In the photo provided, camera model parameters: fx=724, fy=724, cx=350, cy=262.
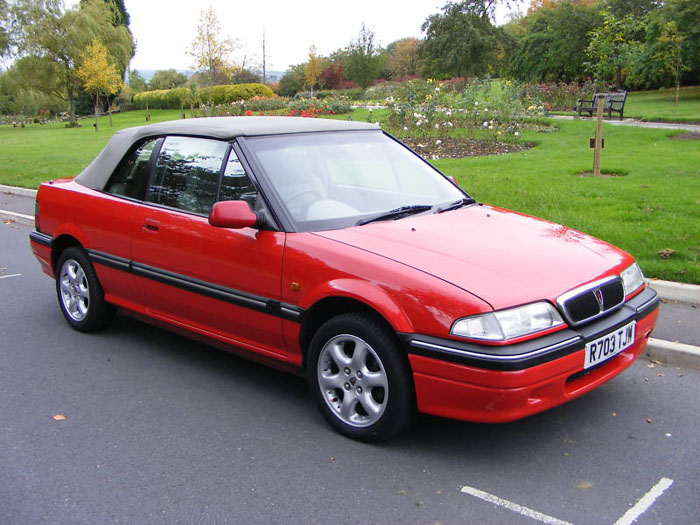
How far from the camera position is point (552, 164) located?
12.3 metres

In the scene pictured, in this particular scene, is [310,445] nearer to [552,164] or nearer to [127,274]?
[127,274]

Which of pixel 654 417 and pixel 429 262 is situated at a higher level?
pixel 429 262

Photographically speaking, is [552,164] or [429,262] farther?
[552,164]

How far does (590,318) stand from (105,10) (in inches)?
2309

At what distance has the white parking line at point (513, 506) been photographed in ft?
10.00

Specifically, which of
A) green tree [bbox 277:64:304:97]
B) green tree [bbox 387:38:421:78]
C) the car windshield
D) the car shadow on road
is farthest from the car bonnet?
green tree [bbox 277:64:304:97]

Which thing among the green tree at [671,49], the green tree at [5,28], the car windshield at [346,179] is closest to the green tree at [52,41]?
the green tree at [5,28]

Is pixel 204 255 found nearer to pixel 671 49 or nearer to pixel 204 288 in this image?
pixel 204 288

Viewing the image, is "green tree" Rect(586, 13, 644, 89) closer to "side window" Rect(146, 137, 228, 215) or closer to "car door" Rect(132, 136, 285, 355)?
"side window" Rect(146, 137, 228, 215)

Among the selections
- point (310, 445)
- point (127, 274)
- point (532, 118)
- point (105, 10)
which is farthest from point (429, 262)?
point (105, 10)

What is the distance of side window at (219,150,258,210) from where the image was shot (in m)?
4.29

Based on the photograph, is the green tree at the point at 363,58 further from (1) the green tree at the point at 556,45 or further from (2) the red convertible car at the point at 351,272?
(2) the red convertible car at the point at 351,272

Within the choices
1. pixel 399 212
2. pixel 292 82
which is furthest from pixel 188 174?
pixel 292 82

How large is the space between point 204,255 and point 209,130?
0.85 metres
